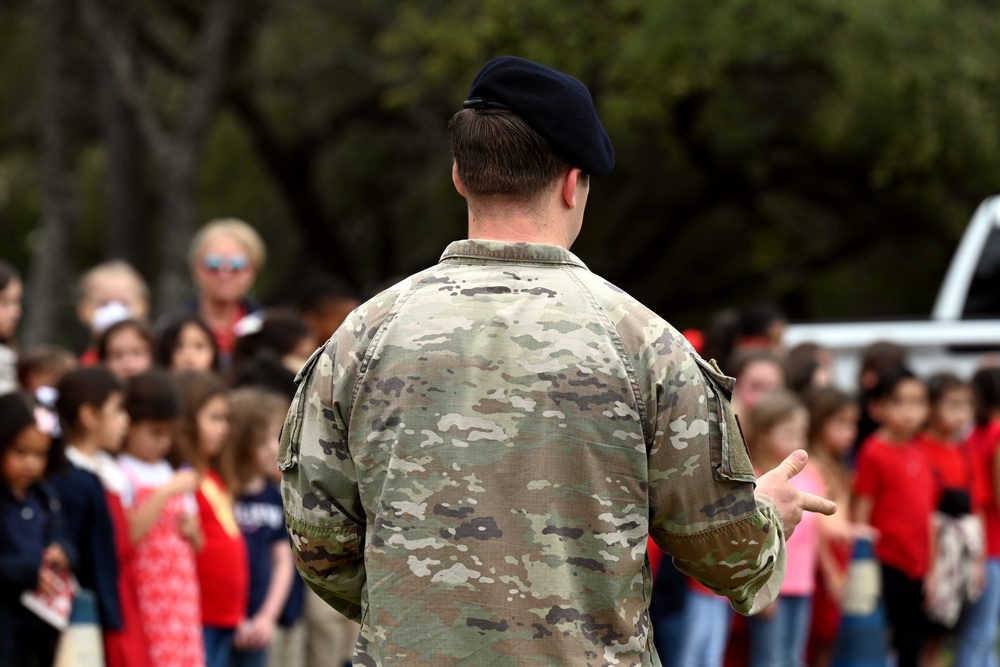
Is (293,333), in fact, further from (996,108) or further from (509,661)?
(996,108)

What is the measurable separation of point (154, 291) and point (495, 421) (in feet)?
66.3

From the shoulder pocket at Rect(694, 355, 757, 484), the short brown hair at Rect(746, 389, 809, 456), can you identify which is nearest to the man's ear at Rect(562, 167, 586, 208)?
the shoulder pocket at Rect(694, 355, 757, 484)

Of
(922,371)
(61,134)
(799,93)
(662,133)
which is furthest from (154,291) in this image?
(922,371)

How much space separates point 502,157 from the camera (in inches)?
102

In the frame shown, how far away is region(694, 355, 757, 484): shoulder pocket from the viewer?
253 centimetres

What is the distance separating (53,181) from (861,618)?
12487mm

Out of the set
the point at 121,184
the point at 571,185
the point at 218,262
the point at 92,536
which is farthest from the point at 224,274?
the point at 121,184

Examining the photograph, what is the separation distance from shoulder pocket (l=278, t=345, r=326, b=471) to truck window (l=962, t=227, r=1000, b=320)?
10699 mm

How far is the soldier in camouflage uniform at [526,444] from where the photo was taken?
251cm

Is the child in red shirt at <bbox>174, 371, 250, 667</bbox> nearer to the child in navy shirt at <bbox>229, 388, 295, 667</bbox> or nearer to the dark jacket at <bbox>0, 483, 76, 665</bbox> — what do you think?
the child in navy shirt at <bbox>229, 388, 295, 667</bbox>

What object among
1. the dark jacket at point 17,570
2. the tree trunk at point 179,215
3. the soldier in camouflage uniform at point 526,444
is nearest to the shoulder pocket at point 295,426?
the soldier in camouflage uniform at point 526,444

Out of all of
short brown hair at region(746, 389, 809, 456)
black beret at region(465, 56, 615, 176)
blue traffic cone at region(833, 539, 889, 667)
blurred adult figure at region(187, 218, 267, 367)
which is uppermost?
black beret at region(465, 56, 615, 176)

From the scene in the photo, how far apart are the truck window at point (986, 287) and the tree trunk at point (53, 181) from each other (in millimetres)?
10001

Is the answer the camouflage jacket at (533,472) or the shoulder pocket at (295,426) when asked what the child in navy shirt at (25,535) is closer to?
the shoulder pocket at (295,426)
